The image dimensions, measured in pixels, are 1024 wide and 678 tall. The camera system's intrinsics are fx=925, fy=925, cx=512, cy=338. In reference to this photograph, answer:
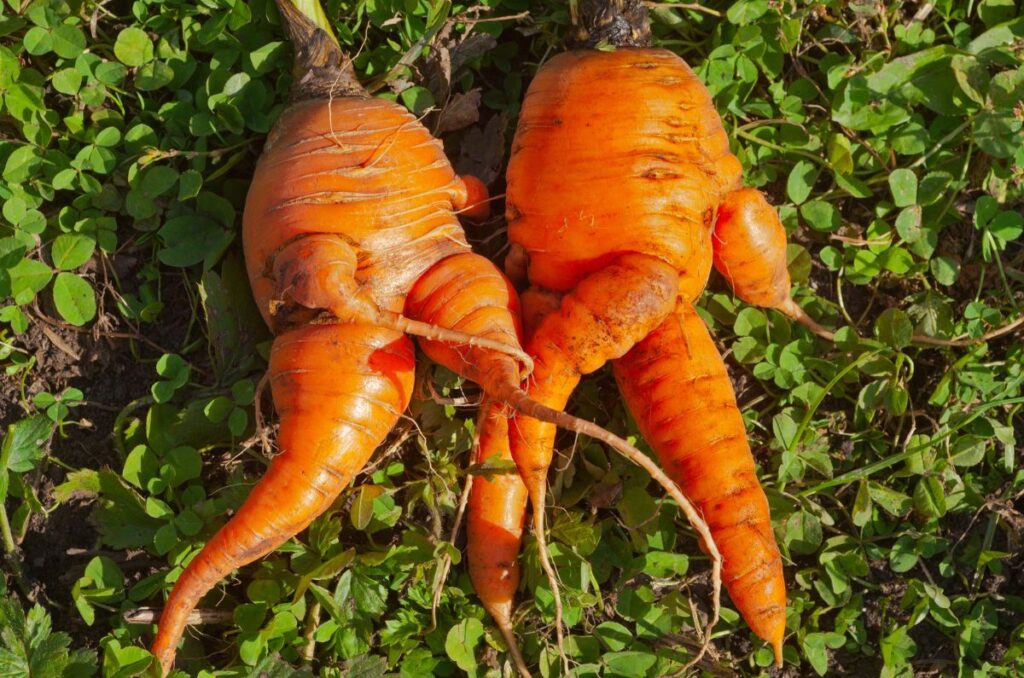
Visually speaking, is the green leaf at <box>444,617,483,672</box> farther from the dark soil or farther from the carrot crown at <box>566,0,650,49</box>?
the carrot crown at <box>566,0,650,49</box>

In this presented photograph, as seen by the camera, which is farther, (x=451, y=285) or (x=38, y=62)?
(x=38, y=62)

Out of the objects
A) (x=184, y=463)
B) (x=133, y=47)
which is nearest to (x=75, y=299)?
(x=184, y=463)

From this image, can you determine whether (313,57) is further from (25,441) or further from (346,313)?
(25,441)

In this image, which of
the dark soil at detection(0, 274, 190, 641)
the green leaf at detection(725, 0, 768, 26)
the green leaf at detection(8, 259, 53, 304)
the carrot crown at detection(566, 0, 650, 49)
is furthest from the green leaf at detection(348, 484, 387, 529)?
the green leaf at detection(725, 0, 768, 26)

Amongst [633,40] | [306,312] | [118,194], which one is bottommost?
[306,312]

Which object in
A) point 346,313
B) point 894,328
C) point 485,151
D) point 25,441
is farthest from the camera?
point 485,151

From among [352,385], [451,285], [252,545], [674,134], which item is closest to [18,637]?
[252,545]

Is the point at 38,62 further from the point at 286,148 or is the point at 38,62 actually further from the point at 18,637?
the point at 18,637
